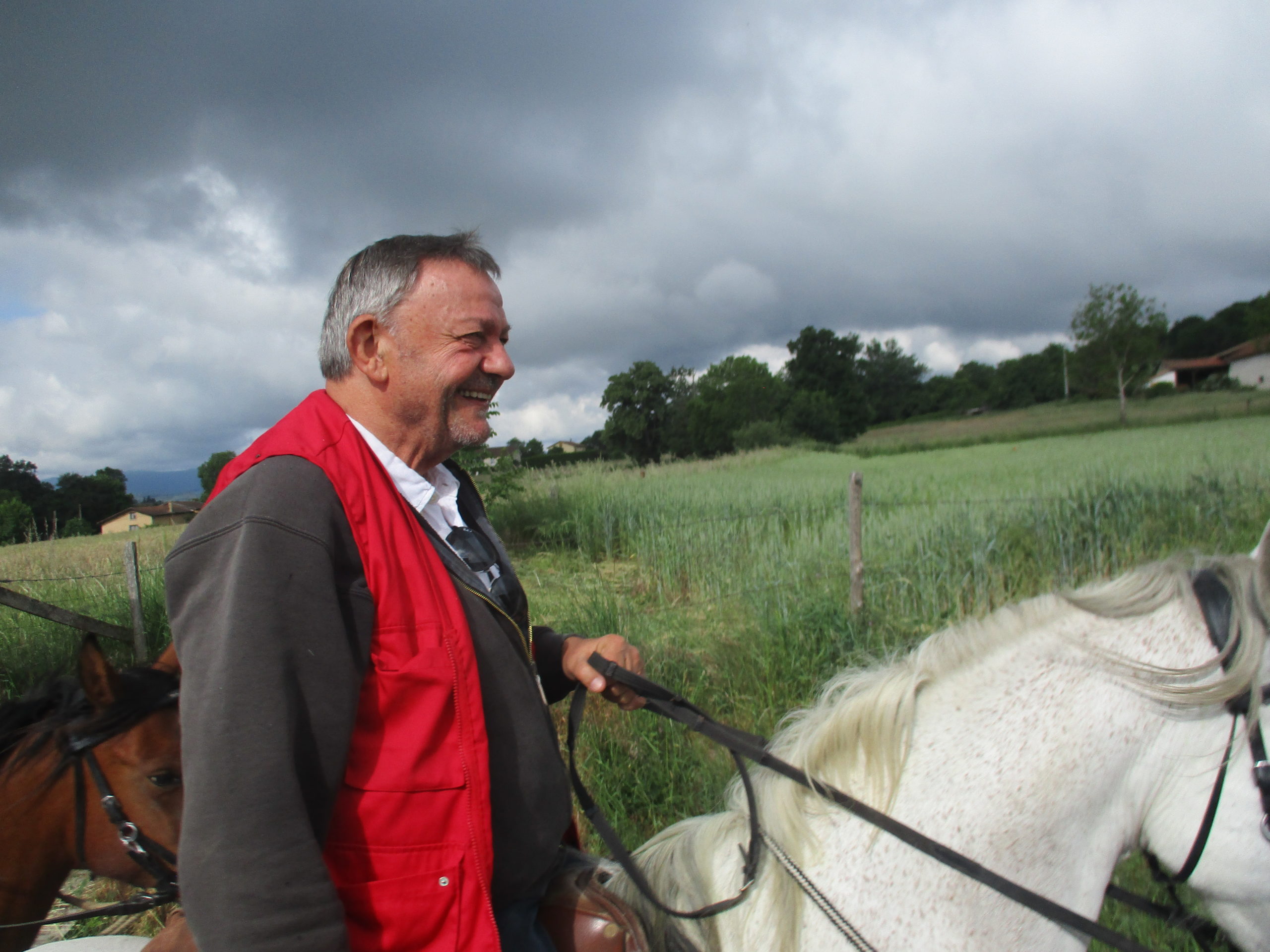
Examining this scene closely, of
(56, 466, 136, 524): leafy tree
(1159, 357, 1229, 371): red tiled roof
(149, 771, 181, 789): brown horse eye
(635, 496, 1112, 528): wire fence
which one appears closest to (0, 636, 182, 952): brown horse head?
(149, 771, 181, 789): brown horse eye

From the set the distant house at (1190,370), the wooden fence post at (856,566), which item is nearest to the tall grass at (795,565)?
the wooden fence post at (856,566)

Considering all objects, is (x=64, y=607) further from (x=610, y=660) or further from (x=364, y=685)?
(x=364, y=685)

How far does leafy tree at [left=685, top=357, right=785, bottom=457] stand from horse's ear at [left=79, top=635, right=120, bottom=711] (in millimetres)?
57249

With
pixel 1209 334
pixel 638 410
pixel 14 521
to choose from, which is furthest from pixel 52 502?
pixel 1209 334

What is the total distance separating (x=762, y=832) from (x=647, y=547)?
7070mm

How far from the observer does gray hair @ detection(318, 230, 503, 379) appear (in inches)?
48.9

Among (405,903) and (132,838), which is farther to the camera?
(132,838)

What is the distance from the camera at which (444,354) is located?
4.08 ft

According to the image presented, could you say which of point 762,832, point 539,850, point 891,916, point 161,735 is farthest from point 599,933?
point 161,735

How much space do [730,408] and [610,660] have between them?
6062 cm

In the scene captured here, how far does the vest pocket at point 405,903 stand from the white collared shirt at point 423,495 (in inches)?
16.8

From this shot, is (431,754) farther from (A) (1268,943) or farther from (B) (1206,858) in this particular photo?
(A) (1268,943)

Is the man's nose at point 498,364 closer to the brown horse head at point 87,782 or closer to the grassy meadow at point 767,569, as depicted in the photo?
the brown horse head at point 87,782

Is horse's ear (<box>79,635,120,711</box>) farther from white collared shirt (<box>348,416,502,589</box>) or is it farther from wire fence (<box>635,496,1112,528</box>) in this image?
wire fence (<box>635,496,1112,528</box>)
